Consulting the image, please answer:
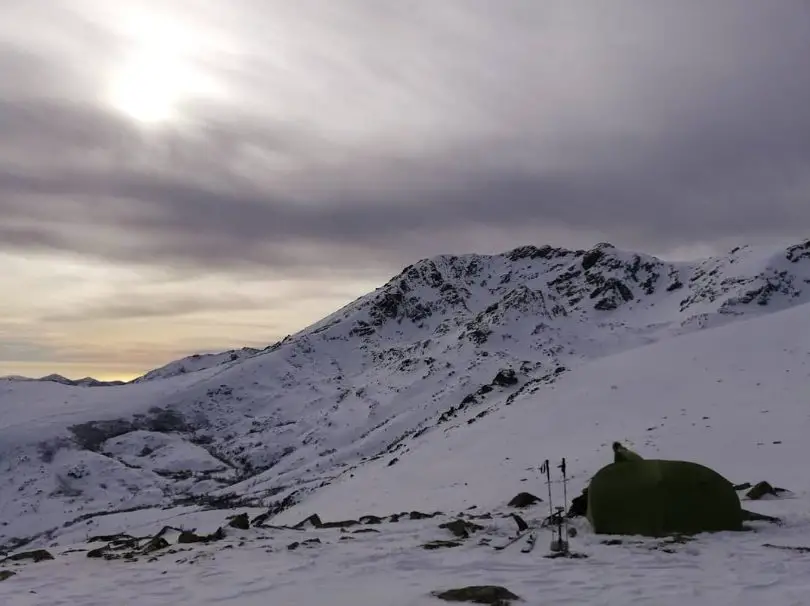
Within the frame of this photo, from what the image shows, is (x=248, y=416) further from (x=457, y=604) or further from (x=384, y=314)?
(x=457, y=604)

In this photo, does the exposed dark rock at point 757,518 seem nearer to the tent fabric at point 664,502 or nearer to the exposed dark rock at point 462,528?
the tent fabric at point 664,502

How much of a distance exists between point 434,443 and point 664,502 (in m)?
26.3

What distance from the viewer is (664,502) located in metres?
12.6

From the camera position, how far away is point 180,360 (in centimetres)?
19988

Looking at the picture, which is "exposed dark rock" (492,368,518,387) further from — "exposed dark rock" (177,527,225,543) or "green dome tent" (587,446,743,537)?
"green dome tent" (587,446,743,537)

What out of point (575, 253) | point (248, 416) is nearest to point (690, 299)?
point (575, 253)

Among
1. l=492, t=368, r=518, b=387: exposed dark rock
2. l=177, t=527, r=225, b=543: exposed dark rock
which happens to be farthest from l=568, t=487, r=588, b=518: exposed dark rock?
l=492, t=368, r=518, b=387: exposed dark rock

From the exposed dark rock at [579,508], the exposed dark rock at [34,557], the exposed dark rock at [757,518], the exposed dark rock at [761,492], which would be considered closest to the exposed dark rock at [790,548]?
the exposed dark rock at [757,518]

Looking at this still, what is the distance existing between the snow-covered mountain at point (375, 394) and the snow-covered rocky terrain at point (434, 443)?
1.44 feet

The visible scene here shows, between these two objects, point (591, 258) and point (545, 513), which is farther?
point (591, 258)

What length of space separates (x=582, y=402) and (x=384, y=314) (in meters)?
128

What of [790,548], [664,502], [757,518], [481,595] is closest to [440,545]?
[481,595]

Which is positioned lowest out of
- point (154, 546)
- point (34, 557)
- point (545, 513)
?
point (34, 557)

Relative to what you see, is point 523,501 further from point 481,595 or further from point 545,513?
point 481,595
